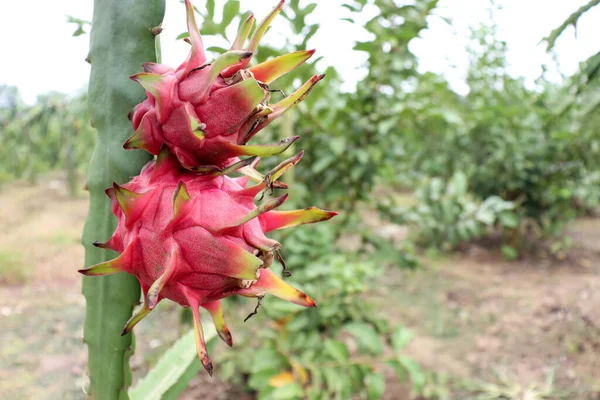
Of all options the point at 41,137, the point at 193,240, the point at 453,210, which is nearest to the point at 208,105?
the point at 193,240

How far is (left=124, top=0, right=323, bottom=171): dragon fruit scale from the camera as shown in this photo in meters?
0.42

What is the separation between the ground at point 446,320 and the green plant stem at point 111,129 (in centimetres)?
107

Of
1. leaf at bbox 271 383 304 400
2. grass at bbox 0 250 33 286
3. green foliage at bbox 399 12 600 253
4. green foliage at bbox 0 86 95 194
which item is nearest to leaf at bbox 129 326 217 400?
leaf at bbox 271 383 304 400

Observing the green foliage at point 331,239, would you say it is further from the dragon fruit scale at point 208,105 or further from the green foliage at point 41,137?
the green foliage at point 41,137

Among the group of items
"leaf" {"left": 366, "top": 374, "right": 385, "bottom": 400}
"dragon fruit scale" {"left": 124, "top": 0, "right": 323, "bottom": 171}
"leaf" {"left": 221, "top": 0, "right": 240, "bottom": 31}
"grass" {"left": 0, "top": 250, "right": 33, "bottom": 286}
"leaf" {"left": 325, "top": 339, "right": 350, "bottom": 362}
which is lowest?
"grass" {"left": 0, "top": 250, "right": 33, "bottom": 286}

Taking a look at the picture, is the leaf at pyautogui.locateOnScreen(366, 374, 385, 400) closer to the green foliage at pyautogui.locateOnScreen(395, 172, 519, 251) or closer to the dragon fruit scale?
the green foliage at pyautogui.locateOnScreen(395, 172, 519, 251)

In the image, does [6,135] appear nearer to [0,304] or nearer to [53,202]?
[53,202]

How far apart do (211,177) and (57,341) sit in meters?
2.08

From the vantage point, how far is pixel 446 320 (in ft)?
9.34

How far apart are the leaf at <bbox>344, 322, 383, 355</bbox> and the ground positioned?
0.56 metres

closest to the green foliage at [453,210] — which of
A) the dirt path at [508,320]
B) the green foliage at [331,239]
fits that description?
the green foliage at [331,239]

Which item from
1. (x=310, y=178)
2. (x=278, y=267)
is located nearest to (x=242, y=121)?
(x=278, y=267)

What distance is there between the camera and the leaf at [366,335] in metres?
1.41

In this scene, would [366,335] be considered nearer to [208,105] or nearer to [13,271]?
[208,105]
